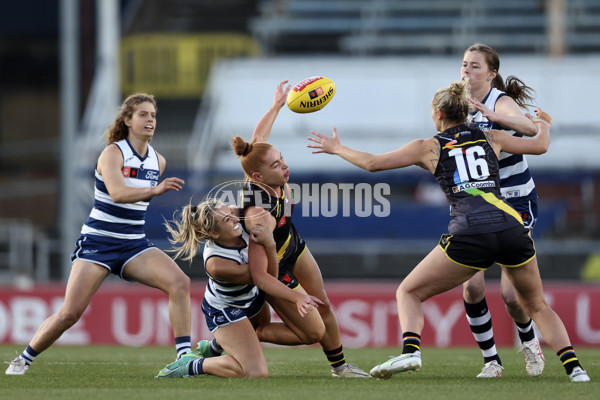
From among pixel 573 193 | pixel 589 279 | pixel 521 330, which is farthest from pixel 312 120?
pixel 521 330

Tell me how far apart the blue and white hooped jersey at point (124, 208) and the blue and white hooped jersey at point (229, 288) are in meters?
0.78

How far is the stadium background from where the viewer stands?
14352mm

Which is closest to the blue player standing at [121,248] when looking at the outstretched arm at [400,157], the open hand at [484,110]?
the outstretched arm at [400,157]

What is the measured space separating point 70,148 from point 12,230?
2.17m

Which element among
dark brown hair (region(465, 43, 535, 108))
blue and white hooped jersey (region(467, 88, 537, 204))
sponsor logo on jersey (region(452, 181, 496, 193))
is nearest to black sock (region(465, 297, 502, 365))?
blue and white hooped jersey (region(467, 88, 537, 204))

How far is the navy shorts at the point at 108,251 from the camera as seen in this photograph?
727 cm

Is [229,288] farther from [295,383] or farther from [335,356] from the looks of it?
[335,356]

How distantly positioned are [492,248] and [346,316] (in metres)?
6.30

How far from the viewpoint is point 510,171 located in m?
7.19

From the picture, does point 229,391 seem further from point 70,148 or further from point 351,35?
point 351,35

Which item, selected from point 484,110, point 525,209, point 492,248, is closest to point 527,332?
point 525,209

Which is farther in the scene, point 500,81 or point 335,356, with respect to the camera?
point 500,81

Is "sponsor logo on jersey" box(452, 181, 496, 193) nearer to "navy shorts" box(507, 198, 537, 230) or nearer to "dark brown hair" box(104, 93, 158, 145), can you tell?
"navy shorts" box(507, 198, 537, 230)

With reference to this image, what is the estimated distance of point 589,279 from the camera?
1451 centimetres
